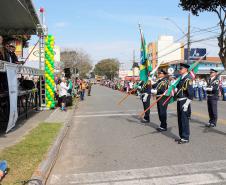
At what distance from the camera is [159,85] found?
34.7 feet

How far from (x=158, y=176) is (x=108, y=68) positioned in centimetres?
13557

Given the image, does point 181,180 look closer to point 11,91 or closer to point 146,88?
point 11,91

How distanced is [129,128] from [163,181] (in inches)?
233

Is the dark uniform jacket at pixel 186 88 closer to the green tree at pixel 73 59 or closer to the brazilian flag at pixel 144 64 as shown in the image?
the brazilian flag at pixel 144 64

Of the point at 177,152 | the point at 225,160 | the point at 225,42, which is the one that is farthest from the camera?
the point at 225,42

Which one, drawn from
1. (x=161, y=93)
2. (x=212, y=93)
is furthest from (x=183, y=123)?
(x=212, y=93)

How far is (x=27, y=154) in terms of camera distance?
7.11m

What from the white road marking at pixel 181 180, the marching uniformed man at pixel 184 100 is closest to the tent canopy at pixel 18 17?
the marching uniformed man at pixel 184 100

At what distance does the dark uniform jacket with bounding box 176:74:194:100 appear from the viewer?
8539mm

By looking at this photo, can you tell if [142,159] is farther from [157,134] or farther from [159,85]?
[159,85]

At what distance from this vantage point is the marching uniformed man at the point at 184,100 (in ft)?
28.0

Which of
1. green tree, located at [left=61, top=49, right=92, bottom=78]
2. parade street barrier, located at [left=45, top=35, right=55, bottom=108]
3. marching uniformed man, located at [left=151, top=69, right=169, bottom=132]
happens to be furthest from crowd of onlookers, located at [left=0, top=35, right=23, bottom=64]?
green tree, located at [left=61, top=49, right=92, bottom=78]

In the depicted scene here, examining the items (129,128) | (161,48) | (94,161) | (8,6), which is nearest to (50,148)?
(94,161)

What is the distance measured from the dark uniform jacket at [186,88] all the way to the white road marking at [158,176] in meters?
2.50
